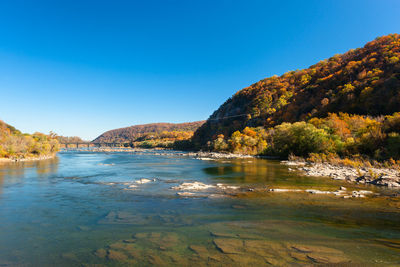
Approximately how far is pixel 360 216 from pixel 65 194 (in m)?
14.5

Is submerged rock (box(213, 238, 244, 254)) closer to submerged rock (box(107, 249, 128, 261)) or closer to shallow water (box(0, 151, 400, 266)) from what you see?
shallow water (box(0, 151, 400, 266))

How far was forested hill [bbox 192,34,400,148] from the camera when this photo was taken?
158 ft

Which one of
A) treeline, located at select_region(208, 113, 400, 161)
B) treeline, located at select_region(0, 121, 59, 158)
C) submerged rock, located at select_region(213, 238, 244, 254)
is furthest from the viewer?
treeline, located at select_region(0, 121, 59, 158)

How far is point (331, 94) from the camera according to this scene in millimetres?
65125

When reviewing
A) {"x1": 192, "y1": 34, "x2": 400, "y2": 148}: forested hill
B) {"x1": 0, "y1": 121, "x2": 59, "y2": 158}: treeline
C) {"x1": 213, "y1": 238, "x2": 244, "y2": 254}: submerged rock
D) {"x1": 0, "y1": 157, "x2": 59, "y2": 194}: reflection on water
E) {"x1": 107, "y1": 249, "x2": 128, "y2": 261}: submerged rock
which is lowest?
{"x1": 0, "y1": 157, "x2": 59, "y2": 194}: reflection on water

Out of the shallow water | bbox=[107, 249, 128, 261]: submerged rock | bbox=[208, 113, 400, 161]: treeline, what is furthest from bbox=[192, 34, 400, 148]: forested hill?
bbox=[107, 249, 128, 261]: submerged rock

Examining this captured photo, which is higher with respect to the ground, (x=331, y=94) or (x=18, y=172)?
(x=331, y=94)

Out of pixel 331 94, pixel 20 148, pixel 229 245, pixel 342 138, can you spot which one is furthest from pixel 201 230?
pixel 331 94

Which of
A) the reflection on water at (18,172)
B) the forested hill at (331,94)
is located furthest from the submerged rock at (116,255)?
the forested hill at (331,94)

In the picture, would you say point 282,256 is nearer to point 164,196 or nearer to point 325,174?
point 164,196

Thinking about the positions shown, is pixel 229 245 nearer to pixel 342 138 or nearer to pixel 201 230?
pixel 201 230

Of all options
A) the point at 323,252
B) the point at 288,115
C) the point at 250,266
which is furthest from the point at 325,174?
the point at 288,115

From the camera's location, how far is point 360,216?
8453mm

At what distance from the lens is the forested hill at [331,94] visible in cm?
4805
